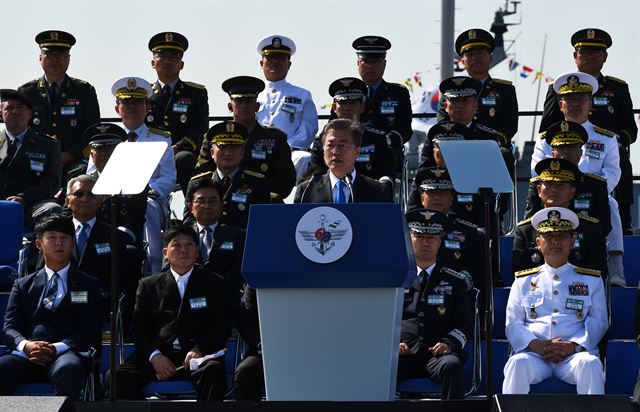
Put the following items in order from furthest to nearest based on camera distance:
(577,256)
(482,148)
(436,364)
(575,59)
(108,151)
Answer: (575,59) → (108,151) → (577,256) → (436,364) → (482,148)

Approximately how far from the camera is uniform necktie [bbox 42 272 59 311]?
27.9 ft

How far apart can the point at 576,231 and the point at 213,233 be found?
248cm

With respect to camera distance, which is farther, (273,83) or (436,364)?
(273,83)

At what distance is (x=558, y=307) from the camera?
8.80 metres

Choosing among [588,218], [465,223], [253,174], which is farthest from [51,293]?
[588,218]

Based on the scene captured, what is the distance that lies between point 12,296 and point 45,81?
3.68m

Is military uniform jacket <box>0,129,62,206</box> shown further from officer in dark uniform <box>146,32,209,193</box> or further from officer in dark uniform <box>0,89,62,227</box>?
officer in dark uniform <box>146,32,209,193</box>

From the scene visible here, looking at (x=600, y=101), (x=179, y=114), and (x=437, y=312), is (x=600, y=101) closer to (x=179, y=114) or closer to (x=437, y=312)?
(x=179, y=114)

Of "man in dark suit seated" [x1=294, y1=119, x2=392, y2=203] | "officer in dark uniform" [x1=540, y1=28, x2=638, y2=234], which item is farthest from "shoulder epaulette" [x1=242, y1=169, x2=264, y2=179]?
"officer in dark uniform" [x1=540, y1=28, x2=638, y2=234]

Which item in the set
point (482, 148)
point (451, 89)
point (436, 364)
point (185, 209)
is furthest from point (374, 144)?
point (482, 148)

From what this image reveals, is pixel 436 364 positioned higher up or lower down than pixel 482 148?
lower down

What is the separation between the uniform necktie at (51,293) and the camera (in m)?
8.50

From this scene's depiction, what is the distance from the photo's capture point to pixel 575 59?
11.6 metres

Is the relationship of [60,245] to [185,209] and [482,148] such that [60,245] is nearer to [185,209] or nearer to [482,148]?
[185,209]
